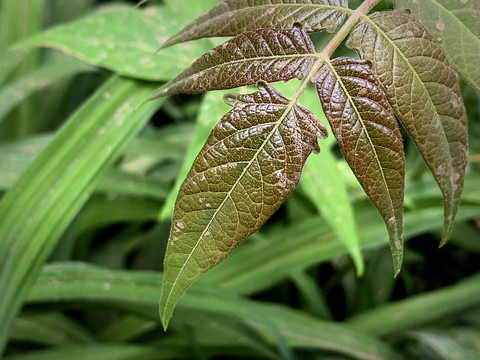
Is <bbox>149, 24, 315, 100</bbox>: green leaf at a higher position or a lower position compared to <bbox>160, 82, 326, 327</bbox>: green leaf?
higher

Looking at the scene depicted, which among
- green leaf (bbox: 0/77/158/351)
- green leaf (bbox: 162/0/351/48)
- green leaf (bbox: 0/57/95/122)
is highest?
green leaf (bbox: 162/0/351/48)

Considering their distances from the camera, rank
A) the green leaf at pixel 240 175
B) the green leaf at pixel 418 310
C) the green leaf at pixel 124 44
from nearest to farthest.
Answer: the green leaf at pixel 240 175
the green leaf at pixel 124 44
the green leaf at pixel 418 310

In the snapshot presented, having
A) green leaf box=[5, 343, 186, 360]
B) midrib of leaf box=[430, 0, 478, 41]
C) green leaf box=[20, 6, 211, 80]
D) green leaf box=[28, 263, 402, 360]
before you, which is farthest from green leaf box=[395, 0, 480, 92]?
green leaf box=[5, 343, 186, 360]

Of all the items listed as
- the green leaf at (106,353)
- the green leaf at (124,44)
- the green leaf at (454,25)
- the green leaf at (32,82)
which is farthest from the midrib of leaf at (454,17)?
the green leaf at (32,82)

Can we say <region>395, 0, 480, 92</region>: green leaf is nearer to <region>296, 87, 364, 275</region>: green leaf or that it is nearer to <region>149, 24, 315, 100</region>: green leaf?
<region>149, 24, 315, 100</region>: green leaf

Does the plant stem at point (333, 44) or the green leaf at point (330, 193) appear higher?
the plant stem at point (333, 44)

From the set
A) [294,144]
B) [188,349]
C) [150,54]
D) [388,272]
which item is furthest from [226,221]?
[388,272]

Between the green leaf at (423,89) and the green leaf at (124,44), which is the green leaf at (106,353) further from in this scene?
the green leaf at (423,89)
